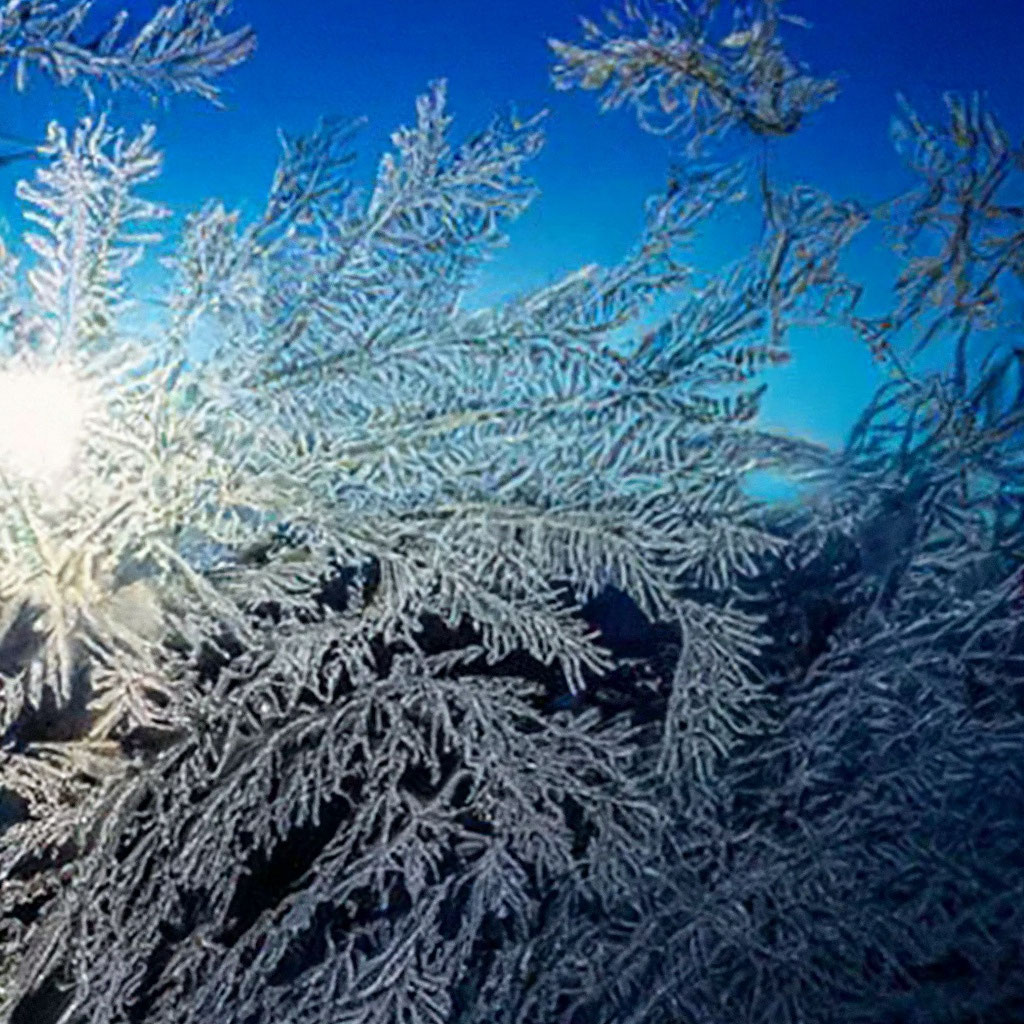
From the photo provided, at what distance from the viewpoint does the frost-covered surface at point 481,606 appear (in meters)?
2.50

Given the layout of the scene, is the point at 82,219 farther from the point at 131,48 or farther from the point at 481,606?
the point at 481,606

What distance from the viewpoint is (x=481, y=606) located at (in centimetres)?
267

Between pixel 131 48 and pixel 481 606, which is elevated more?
pixel 131 48

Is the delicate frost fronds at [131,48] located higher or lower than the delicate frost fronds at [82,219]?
higher

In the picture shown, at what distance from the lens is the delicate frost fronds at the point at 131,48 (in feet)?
8.36

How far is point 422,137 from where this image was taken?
2.51m

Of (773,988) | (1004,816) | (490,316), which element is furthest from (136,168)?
(1004,816)

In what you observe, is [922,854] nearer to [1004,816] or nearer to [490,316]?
[1004,816]

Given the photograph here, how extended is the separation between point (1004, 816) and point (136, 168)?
3.59m

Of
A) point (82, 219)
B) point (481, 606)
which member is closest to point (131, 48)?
point (82, 219)

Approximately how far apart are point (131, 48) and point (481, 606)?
73.1 inches

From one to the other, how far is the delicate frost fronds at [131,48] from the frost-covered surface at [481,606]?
0.01 metres

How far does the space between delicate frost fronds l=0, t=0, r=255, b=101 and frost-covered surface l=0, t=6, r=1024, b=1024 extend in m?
0.01

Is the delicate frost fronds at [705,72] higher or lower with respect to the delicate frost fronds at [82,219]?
higher
